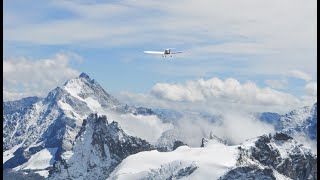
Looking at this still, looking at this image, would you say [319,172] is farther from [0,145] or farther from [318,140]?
[0,145]

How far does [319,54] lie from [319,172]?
15.2 feet

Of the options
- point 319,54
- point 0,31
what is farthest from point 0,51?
point 319,54

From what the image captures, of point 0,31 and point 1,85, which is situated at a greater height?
point 0,31

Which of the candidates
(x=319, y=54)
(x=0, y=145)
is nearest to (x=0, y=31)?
(x=0, y=145)

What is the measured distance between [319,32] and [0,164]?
537 inches

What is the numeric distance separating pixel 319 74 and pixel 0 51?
41.5 feet

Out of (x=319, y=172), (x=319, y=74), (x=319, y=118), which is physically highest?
(x=319, y=74)

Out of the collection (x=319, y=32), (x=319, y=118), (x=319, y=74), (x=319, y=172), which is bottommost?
(x=319, y=172)

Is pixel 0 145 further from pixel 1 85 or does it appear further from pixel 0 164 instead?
pixel 1 85

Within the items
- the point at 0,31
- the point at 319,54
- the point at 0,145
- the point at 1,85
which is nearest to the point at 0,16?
the point at 0,31

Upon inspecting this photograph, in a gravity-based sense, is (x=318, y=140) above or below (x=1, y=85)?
below

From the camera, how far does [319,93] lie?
2661cm

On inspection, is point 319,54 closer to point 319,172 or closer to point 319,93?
point 319,93

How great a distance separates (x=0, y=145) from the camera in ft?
86.4
